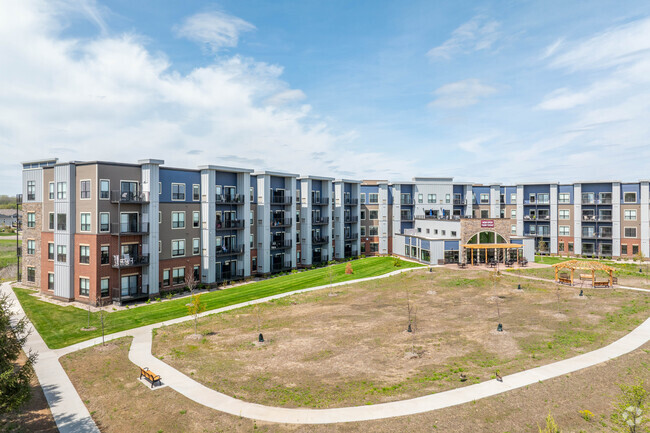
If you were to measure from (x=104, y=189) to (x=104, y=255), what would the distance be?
7249 millimetres

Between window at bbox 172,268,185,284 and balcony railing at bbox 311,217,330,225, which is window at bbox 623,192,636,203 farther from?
window at bbox 172,268,185,284

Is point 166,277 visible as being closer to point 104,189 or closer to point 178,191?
point 178,191

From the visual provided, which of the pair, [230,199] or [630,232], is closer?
[230,199]

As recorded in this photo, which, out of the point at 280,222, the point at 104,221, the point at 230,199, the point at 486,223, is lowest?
the point at 486,223

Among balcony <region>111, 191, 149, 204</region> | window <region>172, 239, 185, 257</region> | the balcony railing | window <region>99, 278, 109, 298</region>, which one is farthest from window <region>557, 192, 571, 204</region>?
window <region>99, 278, 109, 298</region>

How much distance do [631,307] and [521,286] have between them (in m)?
11.0

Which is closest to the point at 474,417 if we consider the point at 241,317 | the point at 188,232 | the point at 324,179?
the point at 241,317

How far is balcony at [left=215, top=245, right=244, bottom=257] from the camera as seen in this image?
4825 centimetres

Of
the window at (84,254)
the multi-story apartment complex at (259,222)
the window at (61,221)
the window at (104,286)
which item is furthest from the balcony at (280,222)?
the window at (61,221)

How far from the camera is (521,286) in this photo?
1699 inches

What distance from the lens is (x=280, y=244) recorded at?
57.7 m

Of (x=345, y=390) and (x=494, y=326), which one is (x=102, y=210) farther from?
(x=494, y=326)

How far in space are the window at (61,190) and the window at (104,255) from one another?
777 centimetres

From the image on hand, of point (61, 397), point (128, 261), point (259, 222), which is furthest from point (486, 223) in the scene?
point (61, 397)
